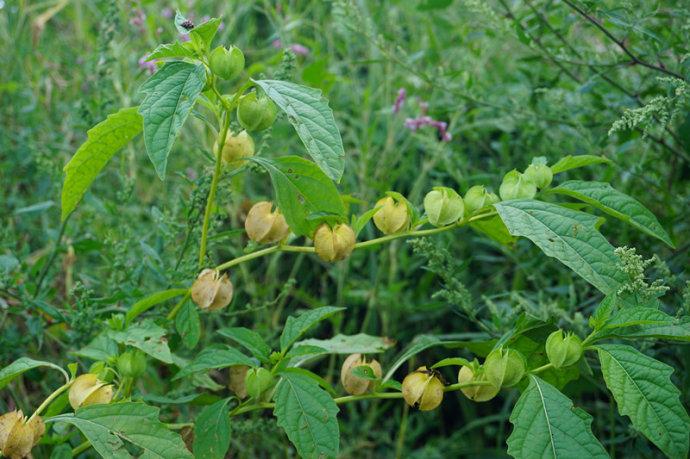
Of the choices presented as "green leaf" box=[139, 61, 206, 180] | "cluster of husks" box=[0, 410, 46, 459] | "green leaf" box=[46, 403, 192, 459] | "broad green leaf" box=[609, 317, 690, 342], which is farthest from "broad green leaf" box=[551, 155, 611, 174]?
"cluster of husks" box=[0, 410, 46, 459]

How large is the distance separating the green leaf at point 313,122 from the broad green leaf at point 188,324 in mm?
293

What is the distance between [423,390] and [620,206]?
0.95ft

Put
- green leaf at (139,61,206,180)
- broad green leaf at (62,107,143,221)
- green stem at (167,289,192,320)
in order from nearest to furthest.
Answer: green leaf at (139,61,206,180) < broad green leaf at (62,107,143,221) < green stem at (167,289,192,320)

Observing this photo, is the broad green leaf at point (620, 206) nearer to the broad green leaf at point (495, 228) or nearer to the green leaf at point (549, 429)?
the broad green leaf at point (495, 228)

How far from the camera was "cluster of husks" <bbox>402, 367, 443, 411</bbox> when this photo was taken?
83 centimetres

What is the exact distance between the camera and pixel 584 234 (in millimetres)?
782

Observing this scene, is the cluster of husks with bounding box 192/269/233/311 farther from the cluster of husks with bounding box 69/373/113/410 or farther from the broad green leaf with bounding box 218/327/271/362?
the cluster of husks with bounding box 69/373/113/410

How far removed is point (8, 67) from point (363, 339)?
1222 millimetres

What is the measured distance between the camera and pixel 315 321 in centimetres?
84

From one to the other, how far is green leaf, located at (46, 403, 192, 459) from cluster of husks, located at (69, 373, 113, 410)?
3 centimetres

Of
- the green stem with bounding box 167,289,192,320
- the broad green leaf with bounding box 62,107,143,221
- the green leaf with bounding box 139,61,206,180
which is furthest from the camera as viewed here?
the green stem with bounding box 167,289,192,320

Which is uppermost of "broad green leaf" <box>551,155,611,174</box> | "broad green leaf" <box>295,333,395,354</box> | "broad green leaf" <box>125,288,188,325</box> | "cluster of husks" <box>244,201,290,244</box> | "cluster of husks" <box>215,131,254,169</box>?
"cluster of husks" <box>215,131,254,169</box>

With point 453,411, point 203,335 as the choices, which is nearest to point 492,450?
point 453,411

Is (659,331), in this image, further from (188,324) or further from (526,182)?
(188,324)
